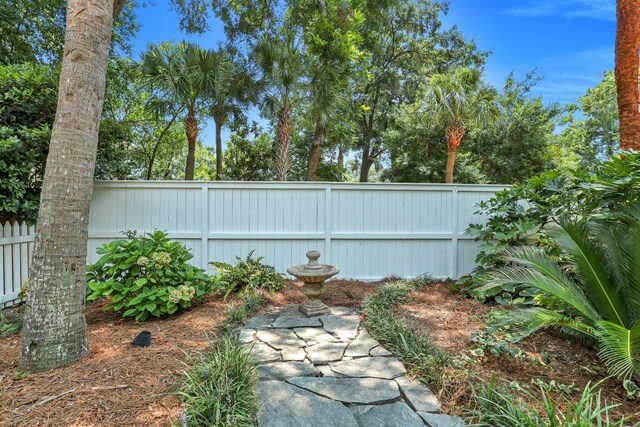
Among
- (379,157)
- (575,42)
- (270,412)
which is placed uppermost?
(575,42)

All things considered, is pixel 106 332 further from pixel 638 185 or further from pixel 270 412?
pixel 638 185

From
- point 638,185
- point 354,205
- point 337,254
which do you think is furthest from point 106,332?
point 638,185

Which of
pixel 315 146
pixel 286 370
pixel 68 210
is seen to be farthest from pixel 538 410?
pixel 315 146

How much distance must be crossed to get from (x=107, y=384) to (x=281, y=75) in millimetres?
6001

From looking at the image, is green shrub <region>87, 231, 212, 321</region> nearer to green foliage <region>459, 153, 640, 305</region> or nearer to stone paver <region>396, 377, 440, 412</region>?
stone paver <region>396, 377, 440, 412</region>

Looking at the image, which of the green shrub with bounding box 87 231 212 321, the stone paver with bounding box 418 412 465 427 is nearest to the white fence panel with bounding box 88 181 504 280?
the green shrub with bounding box 87 231 212 321

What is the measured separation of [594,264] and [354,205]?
286 cm

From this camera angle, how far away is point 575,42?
8.42 m

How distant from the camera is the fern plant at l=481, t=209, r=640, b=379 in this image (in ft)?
7.21

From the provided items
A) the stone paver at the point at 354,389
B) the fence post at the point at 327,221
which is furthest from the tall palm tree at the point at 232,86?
the stone paver at the point at 354,389

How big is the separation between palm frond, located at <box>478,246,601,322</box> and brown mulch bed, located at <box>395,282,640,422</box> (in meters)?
0.34

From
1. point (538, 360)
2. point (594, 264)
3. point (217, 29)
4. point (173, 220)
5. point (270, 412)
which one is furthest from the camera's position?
point (217, 29)

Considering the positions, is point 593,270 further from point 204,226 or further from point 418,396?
point 204,226

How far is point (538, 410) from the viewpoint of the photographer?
5.66ft
